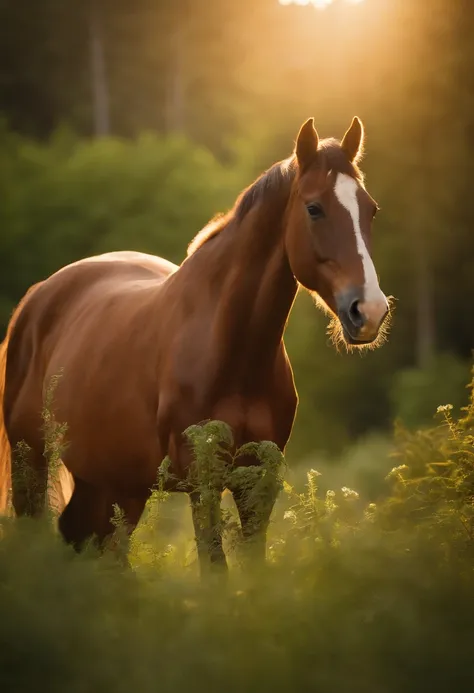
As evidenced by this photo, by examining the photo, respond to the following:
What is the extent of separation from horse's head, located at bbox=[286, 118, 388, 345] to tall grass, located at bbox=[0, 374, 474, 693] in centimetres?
85

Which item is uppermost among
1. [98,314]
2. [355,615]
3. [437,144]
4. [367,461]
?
[437,144]

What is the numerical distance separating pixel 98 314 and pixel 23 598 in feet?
9.00

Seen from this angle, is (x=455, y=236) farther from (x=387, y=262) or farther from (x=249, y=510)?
(x=249, y=510)

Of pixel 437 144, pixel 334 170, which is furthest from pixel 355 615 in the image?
pixel 437 144

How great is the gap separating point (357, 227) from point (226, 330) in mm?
753

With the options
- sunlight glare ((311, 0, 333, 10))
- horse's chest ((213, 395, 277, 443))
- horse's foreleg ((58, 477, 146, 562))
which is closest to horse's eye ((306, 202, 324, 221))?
horse's chest ((213, 395, 277, 443))

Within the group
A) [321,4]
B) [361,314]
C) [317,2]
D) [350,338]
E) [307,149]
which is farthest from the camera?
[317,2]

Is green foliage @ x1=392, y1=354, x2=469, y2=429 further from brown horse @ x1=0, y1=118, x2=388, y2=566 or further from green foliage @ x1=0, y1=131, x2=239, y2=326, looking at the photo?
→ brown horse @ x1=0, y1=118, x2=388, y2=566

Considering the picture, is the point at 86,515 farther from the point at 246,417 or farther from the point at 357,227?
the point at 357,227

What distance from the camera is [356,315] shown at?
4570mm

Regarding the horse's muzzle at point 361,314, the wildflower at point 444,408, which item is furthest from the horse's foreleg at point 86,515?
the horse's muzzle at point 361,314

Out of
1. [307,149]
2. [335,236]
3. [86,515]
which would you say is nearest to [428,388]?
[86,515]

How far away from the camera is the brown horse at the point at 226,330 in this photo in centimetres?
471

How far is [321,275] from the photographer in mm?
4758
